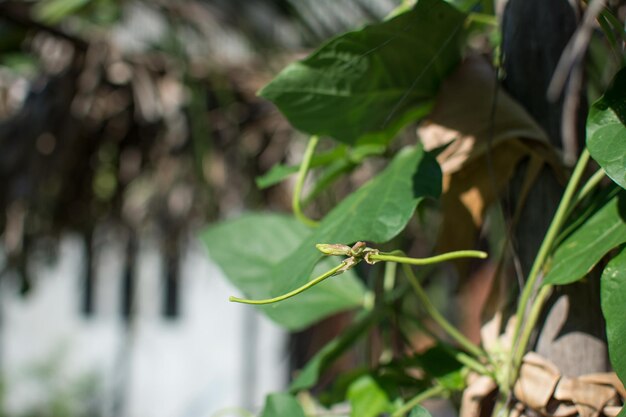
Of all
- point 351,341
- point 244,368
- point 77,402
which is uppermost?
point 351,341

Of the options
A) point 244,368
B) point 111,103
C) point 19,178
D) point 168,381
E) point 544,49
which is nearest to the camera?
point 544,49

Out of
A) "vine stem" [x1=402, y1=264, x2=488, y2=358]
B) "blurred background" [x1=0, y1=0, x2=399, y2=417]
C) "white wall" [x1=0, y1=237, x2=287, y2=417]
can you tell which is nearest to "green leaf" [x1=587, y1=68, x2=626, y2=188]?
"vine stem" [x1=402, y1=264, x2=488, y2=358]

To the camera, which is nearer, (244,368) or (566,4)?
(566,4)

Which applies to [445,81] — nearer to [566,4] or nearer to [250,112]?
[566,4]

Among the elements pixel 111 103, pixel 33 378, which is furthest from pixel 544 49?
pixel 33 378

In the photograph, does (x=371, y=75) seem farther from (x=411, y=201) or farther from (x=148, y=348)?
(x=148, y=348)

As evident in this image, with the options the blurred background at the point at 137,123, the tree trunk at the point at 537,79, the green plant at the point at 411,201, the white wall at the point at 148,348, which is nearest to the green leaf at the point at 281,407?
the green plant at the point at 411,201
